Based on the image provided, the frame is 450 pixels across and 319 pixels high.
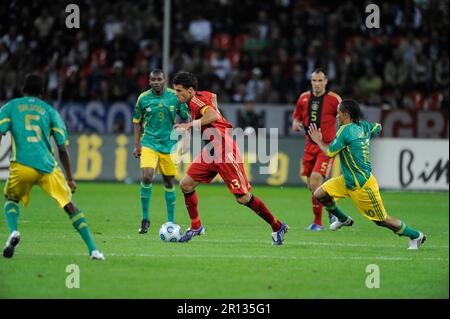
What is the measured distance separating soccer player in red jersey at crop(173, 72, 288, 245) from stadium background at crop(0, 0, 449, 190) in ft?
34.3

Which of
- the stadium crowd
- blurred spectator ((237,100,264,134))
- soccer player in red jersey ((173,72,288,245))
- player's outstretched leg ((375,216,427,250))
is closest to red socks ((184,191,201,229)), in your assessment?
soccer player in red jersey ((173,72,288,245))

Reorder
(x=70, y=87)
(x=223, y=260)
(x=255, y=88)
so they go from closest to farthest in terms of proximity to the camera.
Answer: (x=223, y=260) → (x=255, y=88) → (x=70, y=87)

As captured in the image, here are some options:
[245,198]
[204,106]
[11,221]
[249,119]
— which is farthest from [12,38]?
[11,221]

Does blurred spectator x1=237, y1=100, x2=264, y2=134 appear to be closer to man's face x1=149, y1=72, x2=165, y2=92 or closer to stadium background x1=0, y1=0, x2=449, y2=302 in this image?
stadium background x1=0, y1=0, x2=449, y2=302

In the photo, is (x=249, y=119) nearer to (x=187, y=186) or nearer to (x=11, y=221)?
(x=187, y=186)

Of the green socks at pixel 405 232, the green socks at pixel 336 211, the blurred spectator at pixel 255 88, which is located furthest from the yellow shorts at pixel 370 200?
the blurred spectator at pixel 255 88

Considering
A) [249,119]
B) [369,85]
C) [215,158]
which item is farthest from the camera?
[369,85]

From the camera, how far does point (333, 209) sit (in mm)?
13500

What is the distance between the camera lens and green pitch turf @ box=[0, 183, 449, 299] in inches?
353

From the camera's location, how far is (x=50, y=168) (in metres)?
10.1

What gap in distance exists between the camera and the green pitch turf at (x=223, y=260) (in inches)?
353

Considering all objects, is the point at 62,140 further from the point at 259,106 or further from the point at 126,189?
the point at 259,106

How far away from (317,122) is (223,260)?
4.64 m
